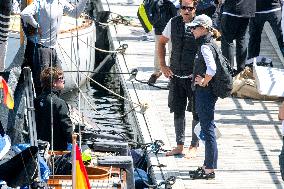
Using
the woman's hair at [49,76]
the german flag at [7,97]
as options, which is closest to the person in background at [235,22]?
the woman's hair at [49,76]

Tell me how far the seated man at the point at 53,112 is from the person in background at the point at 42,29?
1.24 m

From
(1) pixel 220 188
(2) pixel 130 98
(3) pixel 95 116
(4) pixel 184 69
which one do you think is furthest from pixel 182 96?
(3) pixel 95 116

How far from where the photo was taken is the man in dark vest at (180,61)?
37.5ft

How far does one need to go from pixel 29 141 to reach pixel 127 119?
548cm

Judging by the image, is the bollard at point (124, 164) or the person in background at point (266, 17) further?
the person in background at point (266, 17)

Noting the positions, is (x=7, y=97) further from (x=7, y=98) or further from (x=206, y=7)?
(x=206, y=7)

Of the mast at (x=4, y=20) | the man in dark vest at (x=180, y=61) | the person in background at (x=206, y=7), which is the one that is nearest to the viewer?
the mast at (x=4, y=20)

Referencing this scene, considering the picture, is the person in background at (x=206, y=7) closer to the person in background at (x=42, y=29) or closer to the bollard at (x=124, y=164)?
the person in background at (x=42, y=29)

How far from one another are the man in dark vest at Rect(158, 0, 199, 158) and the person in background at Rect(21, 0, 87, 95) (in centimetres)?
130

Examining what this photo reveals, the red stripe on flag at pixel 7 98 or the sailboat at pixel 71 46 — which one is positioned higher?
the red stripe on flag at pixel 7 98

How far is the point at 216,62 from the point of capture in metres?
11.0

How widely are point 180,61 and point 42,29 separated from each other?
68.7 inches

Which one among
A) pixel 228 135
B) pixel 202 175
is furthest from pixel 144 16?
pixel 202 175

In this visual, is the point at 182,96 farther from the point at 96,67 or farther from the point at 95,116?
the point at 96,67
